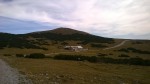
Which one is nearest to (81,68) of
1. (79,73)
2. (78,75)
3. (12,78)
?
(79,73)

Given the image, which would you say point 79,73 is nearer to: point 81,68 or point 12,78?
point 81,68

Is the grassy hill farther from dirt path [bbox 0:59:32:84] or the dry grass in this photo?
dirt path [bbox 0:59:32:84]

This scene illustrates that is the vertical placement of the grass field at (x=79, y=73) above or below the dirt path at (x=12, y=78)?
below

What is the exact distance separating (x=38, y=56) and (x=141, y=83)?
43.2m

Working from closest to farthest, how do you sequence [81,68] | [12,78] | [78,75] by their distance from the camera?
[12,78] → [78,75] → [81,68]

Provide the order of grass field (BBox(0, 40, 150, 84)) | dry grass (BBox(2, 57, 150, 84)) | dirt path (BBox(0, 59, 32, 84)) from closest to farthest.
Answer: dirt path (BBox(0, 59, 32, 84)), dry grass (BBox(2, 57, 150, 84)), grass field (BBox(0, 40, 150, 84))

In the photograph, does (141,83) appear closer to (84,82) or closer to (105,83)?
(105,83)

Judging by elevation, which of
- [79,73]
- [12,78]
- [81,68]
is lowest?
[81,68]

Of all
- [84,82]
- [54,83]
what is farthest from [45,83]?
[84,82]

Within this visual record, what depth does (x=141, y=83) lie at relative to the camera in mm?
25766

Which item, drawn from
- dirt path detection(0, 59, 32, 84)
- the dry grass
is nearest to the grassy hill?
the dry grass

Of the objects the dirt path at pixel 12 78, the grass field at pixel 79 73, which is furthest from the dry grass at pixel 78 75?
the dirt path at pixel 12 78

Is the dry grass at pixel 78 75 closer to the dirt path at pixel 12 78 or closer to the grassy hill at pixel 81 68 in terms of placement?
the grassy hill at pixel 81 68

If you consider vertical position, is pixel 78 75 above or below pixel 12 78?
below
